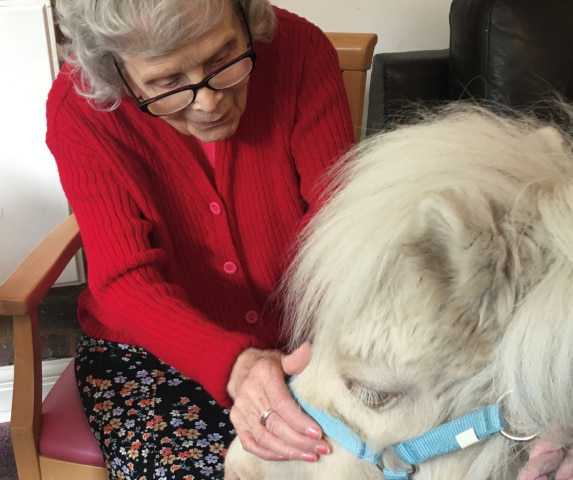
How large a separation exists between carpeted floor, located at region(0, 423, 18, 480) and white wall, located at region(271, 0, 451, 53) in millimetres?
1357

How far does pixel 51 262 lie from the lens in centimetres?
100

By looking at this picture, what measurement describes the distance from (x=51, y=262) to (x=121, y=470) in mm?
363

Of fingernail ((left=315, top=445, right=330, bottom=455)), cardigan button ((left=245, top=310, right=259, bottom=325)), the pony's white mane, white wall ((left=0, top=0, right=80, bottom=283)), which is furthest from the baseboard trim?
the pony's white mane

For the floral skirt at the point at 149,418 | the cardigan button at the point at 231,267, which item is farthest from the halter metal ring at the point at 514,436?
the cardigan button at the point at 231,267

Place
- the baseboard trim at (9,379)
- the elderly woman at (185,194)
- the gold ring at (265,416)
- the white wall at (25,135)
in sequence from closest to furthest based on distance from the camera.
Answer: the gold ring at (265,416) < the elderly woman at (185,194) < the white wall at (25,135) < the baseboard trim at (9,379)

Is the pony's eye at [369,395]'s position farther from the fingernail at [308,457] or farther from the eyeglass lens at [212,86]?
the eyeglass lens at [212,86]

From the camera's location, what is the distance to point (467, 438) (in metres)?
0.47

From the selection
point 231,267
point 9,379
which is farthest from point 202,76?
point 9,379

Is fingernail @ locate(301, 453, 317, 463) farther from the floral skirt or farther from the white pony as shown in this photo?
the floral skirt

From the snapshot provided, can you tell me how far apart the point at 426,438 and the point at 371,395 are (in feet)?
0.19

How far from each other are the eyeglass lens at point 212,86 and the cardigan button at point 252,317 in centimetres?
34

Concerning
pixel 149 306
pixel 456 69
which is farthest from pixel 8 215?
pixel 456 69

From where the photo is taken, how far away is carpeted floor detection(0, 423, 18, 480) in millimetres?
1474

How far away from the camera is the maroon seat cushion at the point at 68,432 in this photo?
0.94m
